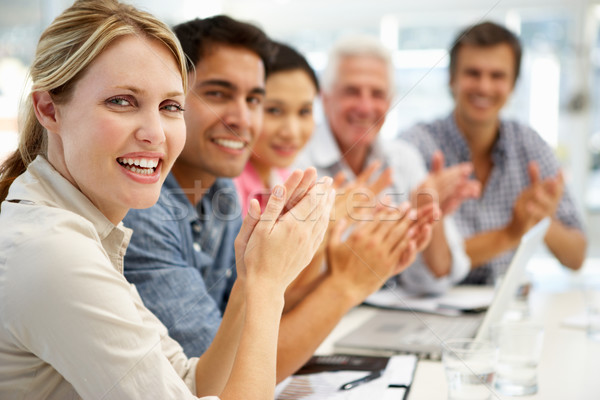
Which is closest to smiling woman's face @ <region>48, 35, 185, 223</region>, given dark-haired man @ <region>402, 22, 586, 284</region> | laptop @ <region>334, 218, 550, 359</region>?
laptop @ <region>334, 218, 550, 359</region>

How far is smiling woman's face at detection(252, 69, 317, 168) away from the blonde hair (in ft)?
2.90

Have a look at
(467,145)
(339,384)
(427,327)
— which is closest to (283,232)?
(339,384)

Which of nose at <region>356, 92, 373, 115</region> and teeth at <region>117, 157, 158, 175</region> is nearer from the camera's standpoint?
teeth at <region>117, 157, 158, 175</region>

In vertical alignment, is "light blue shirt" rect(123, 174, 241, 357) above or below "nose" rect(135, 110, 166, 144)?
below

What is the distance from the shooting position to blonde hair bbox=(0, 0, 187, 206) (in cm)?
64

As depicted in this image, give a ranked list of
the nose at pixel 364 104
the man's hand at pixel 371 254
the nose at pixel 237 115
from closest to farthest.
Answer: the man's hand at pixel 371 254, the nose at pixel 237 115, the nose at pixel 364 104

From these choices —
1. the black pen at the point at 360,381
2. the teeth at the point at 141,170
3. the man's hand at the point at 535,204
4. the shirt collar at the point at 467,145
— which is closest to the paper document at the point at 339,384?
the black pen at the point at 360,381

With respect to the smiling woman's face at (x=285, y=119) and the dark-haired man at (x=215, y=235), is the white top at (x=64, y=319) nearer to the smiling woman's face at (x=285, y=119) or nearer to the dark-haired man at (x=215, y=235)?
the dark-haired man at (x=215, y=235)

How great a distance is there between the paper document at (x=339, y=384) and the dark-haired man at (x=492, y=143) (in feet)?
3.76

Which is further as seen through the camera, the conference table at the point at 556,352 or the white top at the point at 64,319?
the conference table at the point at 556,352

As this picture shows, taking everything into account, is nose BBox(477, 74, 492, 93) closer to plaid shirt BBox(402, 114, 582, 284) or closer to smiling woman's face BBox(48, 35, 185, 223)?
plaid shirt BBox(402, 114, 582, 284)

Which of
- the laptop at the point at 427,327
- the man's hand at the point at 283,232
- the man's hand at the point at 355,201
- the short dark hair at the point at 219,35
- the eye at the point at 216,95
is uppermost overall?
the short dark hair at the point at 219,35

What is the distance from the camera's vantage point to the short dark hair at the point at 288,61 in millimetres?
1565

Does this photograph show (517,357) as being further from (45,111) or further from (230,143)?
(45,111)
